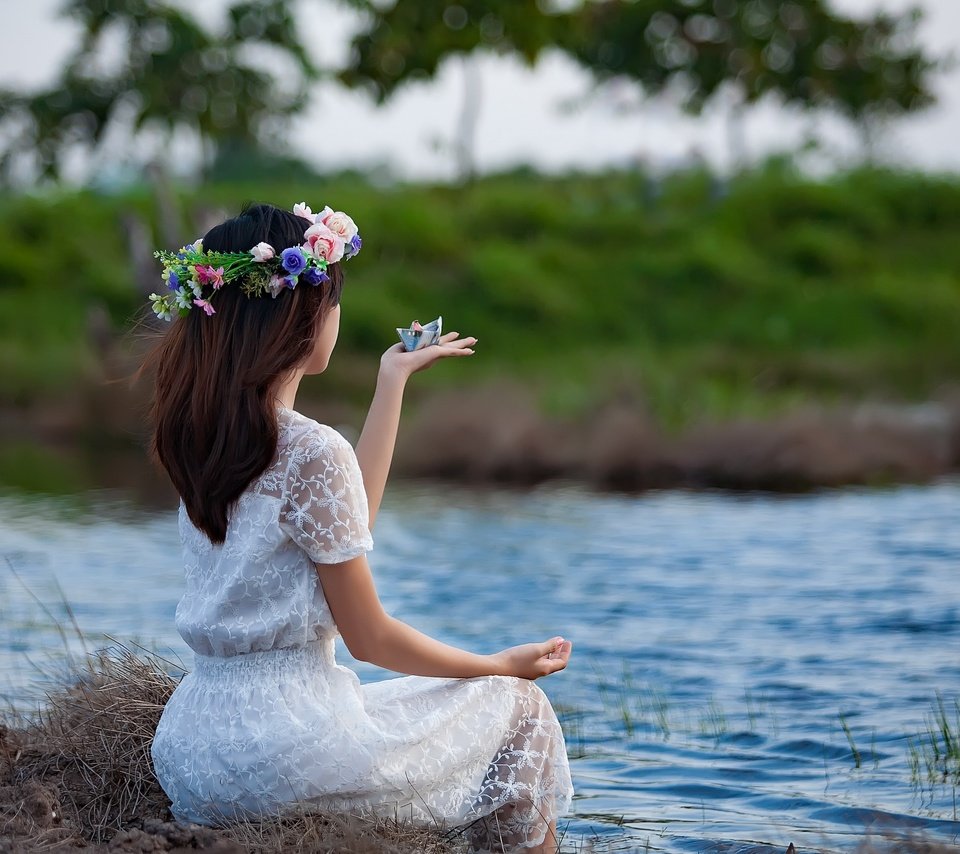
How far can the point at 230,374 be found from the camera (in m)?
2.96

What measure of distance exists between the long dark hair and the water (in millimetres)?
1339

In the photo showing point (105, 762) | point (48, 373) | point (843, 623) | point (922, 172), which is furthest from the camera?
point (922, 172)

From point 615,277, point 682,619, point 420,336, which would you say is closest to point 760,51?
point 615,277

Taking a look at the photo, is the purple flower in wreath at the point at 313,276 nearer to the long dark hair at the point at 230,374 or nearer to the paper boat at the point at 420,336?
the long dark hair at the point at 230,374

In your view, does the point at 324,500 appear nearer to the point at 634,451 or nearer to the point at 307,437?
the point at 307,437

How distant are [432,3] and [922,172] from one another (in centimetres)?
920

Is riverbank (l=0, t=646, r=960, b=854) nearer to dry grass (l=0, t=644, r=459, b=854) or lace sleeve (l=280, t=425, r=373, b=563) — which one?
dry grass (l=0, t=644, r=459, b=854)

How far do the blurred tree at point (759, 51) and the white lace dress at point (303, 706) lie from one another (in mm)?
20547

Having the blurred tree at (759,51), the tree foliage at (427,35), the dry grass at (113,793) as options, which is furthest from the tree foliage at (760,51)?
the dry grass at (113,793)

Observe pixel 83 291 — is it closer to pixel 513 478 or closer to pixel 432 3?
pixel 432 3

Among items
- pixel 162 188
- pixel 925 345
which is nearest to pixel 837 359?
pixel 925 345

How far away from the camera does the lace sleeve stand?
A: 2844mm

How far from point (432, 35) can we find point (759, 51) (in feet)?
19.2

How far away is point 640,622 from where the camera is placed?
6.92 metres
